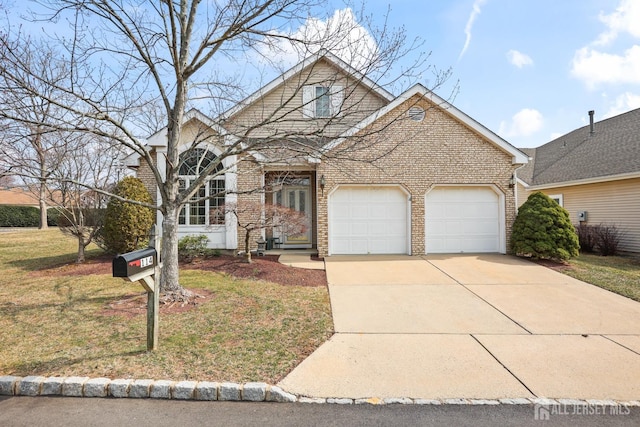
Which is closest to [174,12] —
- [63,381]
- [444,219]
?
[63,381]

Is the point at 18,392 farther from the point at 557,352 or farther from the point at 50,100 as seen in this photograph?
the point at 557,352

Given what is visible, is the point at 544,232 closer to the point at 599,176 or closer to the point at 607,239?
the point at 607,239

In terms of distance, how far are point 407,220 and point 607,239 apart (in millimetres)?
7992

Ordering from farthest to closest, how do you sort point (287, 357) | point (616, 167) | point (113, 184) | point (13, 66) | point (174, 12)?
1. point (616, 167)
2. point (113, 184)
3. point (174, 12)
4. point (13, 66)
5. point (287, 357)

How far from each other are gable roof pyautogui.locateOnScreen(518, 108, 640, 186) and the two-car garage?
5.88 metres

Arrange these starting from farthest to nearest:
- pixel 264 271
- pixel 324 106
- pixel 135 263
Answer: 1. pixel 264 271
2. pixel 324 106
3. pixel 135 263

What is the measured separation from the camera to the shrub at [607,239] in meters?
12.6

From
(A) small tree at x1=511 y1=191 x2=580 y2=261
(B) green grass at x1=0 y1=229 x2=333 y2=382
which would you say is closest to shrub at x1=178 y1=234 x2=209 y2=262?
(B) green grass at x1=0 y1=229 x2=333 y2=382

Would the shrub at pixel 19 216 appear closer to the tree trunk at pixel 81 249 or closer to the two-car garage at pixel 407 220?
the tree trunk at pixel 81 249

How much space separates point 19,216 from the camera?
27.2m

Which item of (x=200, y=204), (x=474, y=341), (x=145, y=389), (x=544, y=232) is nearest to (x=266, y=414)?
(x=145, y=389)

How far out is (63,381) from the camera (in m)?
3.51

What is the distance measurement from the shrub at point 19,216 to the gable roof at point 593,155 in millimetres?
36986

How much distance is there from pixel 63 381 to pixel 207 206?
8445 millimetres
